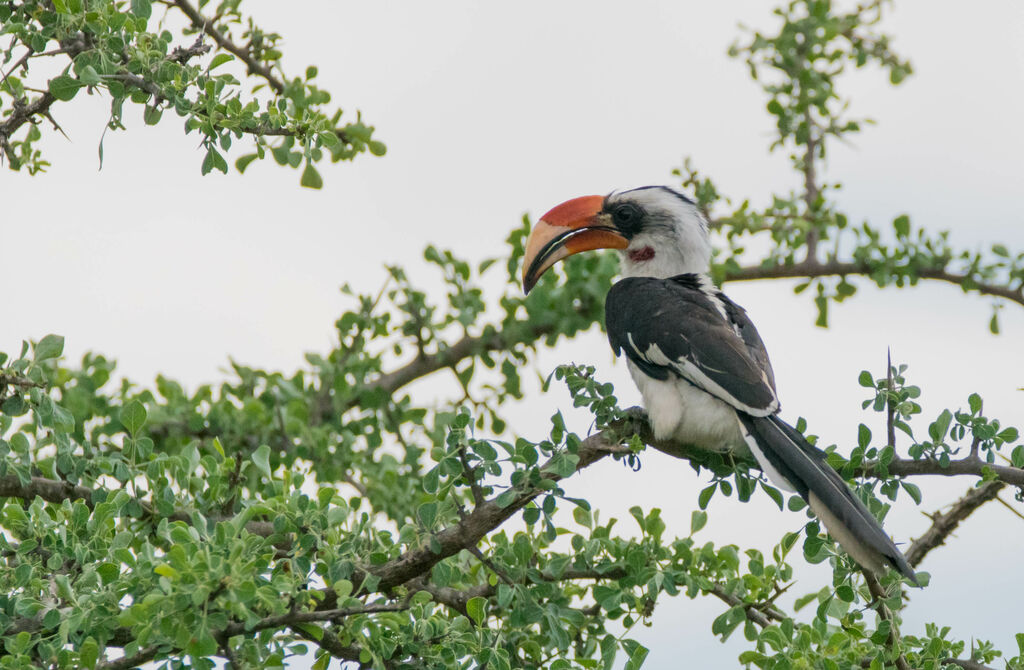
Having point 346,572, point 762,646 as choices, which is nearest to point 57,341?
point 346,572

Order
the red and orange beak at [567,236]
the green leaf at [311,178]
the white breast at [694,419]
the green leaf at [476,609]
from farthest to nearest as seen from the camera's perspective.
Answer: the red and orange beak at [567,236]
the white breast at [694,419]
the green leaf at [311,178]
the green leaf at [476,609]

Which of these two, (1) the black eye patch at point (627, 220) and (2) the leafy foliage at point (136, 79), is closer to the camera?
(2) the leafy foliage at point (136, 79)

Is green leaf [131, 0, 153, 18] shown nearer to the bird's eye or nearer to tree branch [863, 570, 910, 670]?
tree branch [863, 570, 910, 670]

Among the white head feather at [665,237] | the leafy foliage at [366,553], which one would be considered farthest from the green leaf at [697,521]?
the white head feather at [665,237]

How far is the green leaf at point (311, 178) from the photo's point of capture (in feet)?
9.06

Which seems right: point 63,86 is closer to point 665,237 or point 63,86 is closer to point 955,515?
point 955,515

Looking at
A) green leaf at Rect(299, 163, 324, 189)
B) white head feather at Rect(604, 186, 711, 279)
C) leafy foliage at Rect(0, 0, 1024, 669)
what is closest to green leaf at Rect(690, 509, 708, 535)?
leafy foliage at Rect(0, 0, 1024, 669)

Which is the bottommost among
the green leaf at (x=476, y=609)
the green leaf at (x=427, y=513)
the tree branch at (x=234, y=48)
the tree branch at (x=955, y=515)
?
the green leaf at (x=476, y=609)

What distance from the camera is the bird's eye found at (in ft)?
13.3

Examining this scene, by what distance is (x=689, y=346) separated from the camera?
3080mm

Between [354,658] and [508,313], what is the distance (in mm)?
1898

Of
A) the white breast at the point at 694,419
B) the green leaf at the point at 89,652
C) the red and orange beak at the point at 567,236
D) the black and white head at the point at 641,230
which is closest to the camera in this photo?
the green leaf at the point at 89,652

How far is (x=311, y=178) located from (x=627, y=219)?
1563 mm

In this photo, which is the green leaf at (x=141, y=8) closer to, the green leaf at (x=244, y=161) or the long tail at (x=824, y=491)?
the green leaf at (x=244, y=161)
